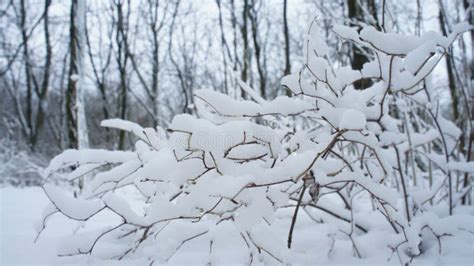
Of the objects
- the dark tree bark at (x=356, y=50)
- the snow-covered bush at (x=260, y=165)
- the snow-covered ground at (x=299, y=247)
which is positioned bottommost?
the snow-covered ground at (x=299, y=247)

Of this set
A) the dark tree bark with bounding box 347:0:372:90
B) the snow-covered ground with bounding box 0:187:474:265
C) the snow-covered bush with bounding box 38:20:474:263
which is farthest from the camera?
the dark tree bark with bounding box 347:0:372:90

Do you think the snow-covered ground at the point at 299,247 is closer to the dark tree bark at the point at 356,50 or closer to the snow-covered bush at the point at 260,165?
the snow-covered bush at the point at 260,165

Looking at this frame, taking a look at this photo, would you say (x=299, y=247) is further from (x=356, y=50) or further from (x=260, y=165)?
(x=356, y=50)

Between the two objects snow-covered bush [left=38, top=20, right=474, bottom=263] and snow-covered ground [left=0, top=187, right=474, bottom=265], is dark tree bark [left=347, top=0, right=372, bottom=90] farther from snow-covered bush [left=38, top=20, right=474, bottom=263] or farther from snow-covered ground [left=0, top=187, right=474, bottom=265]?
snow-covered bush [left=38, top=20, right=474, bottom=263]

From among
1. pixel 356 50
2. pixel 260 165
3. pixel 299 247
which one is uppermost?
pixel 356 50

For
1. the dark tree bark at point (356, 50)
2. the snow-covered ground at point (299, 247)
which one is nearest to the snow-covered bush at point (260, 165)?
the snow-covered ground at point (299, 247)

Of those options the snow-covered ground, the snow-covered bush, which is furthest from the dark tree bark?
the snow-covered bush

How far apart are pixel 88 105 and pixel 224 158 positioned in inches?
1086

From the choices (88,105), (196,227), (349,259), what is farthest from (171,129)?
(88,105)

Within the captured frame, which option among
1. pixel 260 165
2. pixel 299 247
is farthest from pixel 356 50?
pixel 260 165

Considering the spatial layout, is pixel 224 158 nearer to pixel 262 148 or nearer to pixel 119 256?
pixel 262 148

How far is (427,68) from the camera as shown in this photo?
864 mm

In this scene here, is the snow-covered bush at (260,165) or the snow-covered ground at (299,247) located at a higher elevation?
the snow-covered bush at (260,165)

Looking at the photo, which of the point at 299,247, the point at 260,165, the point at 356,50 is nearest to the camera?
the point at 260,165
